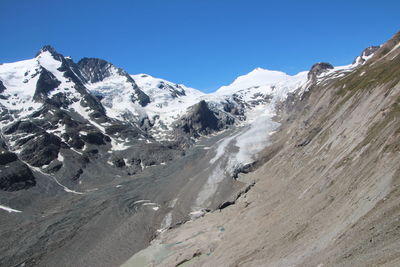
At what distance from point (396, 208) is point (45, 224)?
11156 cm

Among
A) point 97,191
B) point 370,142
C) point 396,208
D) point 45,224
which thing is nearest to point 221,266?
point 396,208

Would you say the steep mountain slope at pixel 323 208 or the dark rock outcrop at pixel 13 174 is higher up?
the dark rock outcrop at pixel 13 174

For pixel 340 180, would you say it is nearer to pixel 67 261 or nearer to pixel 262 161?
pixel 67 261

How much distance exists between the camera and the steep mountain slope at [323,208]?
39.5 m

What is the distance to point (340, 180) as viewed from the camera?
6088 centimetres

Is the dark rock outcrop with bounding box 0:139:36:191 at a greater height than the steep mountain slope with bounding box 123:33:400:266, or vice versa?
the dark rock outcrop with bounding box 0:139:36:191

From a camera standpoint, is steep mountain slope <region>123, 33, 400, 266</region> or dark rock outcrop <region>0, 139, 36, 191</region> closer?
steep mountain slope <region>123, 33, 400, 266</region>

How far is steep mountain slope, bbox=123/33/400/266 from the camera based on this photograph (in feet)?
129

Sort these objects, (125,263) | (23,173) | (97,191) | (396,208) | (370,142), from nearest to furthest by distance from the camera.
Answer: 1. (396,208)
2. (370,142)
3. (125,263)
4. (97,191)
5. (23,173)

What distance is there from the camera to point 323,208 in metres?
55.4

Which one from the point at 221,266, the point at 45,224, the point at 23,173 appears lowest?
the point at 221,266

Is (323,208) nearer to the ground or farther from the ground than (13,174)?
nearer to the ground

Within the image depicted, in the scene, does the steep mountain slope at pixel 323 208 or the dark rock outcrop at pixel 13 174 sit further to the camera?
the dark rock outcrop at pixel 13 174

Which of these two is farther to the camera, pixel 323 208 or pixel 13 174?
pixel 13 174
